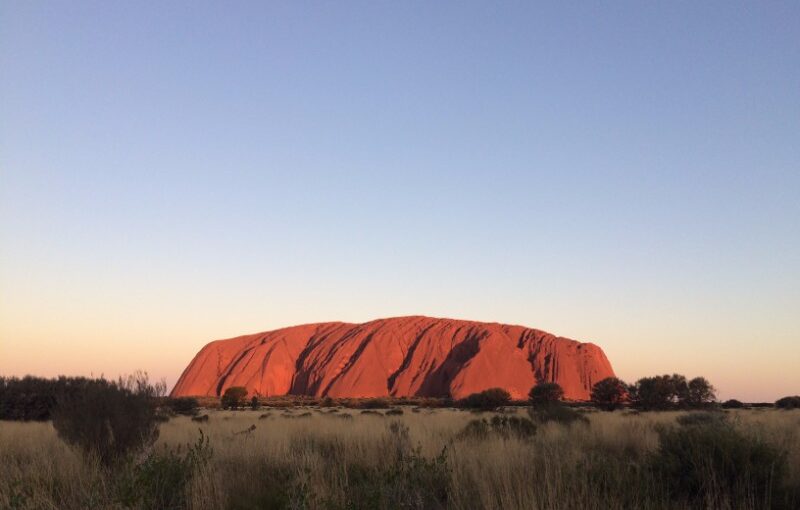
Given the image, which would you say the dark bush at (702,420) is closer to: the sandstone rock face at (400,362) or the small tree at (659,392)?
the small tree at (659,392)

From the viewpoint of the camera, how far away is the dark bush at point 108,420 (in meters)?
10.0

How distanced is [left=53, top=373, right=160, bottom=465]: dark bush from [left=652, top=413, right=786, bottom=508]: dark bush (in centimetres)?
788

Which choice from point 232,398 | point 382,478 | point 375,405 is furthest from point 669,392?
point 382,478

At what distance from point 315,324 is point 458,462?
95465 mm

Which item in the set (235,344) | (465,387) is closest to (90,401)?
(465,387)

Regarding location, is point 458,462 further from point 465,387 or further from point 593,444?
point 465,387

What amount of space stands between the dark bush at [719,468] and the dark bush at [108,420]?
25.9 feet

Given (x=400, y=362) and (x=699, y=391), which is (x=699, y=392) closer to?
(x=699, y=391)

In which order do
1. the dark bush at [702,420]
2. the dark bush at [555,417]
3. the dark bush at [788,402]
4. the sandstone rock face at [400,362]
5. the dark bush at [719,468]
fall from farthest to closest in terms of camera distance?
the sandstone rock face at [400,362]
the dark bush at [788,402]
the dark bush at [555,417]
the dark bush at [702,420]
the dark bush at [719,468]

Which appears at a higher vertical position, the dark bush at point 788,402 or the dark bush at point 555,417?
the dark bush at point 555,417

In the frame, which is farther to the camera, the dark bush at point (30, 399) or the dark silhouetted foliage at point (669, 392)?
the dark silhouetted foliage at point (669, 392)

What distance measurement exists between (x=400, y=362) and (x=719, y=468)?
79091mm

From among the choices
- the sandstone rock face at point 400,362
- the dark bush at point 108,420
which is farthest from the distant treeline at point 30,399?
the sandstone rock face at point 400,362

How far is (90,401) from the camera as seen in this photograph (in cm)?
1041
